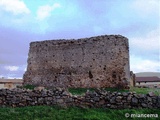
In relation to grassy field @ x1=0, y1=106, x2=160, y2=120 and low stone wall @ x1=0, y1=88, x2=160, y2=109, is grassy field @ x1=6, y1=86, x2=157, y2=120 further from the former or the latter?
low stone wall @ x1=0, y1=88, x2=160, y2=109

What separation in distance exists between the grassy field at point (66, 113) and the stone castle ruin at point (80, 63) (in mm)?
9755

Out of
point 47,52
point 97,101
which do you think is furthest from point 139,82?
point 97,101

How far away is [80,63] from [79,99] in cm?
1034

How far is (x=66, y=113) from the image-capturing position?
9.96 meters

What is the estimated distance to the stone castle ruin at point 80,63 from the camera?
20219 mm

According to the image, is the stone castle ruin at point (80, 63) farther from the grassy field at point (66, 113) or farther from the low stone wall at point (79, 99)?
the grassy field at point (66, 113)

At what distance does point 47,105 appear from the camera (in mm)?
11328

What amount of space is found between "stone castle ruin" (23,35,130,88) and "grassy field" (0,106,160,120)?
32.0 ft

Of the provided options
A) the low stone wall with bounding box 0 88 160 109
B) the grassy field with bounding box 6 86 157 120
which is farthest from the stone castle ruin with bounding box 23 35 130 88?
the grassy field with bounding box 6 86 157 120

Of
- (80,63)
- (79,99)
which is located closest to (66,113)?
(79,99)

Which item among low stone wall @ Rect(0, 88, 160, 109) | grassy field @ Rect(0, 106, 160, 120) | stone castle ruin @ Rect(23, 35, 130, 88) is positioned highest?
stone castle ruin @ Rect(23, 35, 130, 88)

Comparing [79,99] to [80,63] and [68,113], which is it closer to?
[68,113]

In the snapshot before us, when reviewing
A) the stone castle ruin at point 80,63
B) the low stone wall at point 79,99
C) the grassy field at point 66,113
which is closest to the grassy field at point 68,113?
the grassy field at point 66,113

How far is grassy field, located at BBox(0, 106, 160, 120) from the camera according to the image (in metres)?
9.45
